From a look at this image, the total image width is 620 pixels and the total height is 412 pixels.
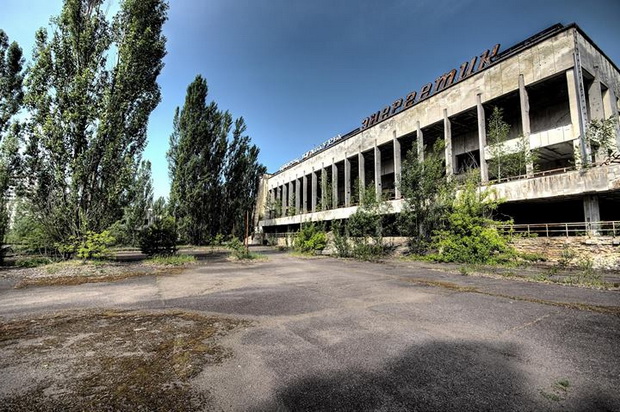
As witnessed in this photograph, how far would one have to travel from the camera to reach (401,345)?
3557mm

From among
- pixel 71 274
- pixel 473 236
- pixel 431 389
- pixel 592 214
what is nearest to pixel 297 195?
pixel 473 236

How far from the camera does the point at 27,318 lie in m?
4.81

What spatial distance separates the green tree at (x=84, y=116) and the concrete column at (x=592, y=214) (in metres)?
24.1

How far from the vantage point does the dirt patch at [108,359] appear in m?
2.32

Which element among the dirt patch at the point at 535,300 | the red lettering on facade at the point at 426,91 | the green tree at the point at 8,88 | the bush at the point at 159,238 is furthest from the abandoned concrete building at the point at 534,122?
the green tree at the point at 8,88

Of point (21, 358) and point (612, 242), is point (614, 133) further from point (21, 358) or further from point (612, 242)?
point (21, 358)

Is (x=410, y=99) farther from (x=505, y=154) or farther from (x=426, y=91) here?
(x=505, y=154)

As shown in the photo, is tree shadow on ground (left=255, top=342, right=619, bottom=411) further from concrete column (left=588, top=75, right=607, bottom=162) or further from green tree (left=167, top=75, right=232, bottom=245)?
green tree (left=167, top=75, right=232, bottom=245)

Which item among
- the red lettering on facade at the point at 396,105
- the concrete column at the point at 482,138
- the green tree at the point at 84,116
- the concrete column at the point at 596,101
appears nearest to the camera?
the green tree at the point at 84,116

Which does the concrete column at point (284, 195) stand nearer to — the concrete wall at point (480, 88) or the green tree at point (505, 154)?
the concrete wall at point (480, 88)

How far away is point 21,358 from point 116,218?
1283cm

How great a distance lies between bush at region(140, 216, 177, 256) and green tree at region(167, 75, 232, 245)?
1152cm

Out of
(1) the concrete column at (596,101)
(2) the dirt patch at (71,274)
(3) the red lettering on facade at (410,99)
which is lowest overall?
(2) the dirt patch at (71,274)

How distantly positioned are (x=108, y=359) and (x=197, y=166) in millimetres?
28462
